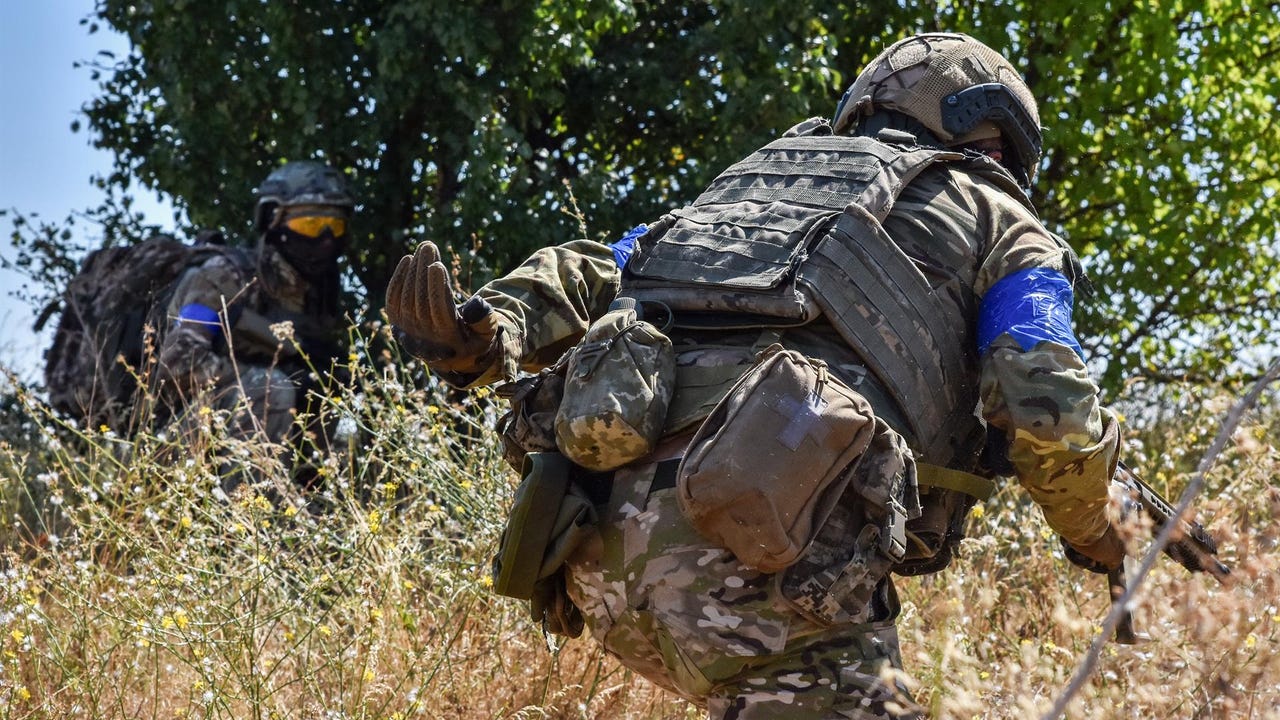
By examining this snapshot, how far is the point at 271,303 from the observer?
7855mm

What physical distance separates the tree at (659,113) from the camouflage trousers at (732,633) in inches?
169

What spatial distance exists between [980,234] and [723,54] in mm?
4123

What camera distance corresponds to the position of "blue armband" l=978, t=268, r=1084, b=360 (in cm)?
307

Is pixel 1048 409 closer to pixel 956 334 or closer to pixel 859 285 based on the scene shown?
pixel 956 334

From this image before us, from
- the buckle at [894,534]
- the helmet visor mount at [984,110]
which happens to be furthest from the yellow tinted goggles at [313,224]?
the buckle at [894,534]

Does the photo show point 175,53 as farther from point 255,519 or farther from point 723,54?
point 255,519

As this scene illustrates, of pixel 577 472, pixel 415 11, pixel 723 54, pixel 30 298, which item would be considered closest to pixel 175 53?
pixel 415 11

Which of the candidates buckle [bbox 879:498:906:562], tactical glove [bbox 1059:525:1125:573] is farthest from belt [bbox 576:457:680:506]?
tactical glove [bbox 1059:525:1125:573]

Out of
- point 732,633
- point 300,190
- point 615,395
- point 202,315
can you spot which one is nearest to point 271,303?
point 202,315

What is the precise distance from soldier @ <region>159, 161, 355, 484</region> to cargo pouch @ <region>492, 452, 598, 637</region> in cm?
429

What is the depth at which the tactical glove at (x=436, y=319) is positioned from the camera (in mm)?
3176

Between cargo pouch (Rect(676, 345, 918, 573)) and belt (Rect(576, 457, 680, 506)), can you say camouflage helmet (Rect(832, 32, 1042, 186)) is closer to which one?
cargo pouch (Rect(676, 345, 918, 573))

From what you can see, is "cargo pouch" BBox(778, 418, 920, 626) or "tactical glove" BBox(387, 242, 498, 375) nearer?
"cargo pouch" BBox(778, 418, 920, 626)

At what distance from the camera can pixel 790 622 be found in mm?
2955
